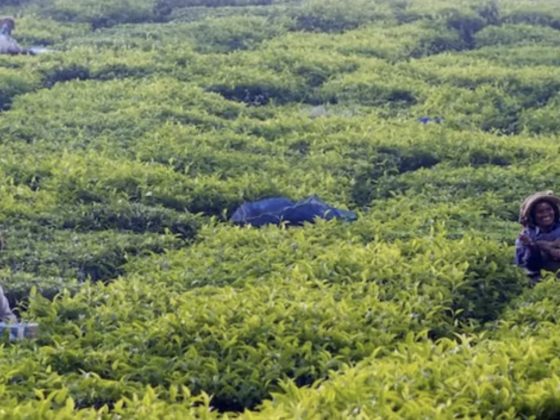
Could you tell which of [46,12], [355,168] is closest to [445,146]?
[355,168]

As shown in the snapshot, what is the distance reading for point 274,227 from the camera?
9914 millimetres

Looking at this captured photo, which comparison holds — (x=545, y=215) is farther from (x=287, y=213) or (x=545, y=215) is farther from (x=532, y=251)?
(x=287, y=213)

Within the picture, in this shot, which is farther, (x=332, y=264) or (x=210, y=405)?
→ (x=332, y=264)

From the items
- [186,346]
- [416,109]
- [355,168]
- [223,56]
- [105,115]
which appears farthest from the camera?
[223,56]

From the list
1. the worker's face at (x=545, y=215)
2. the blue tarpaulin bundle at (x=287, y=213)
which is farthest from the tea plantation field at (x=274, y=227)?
the worker's face at (x=545, y=215)

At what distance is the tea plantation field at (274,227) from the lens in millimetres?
6512

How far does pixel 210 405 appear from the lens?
6.62m

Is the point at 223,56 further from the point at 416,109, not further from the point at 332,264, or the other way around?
the point at 332,264

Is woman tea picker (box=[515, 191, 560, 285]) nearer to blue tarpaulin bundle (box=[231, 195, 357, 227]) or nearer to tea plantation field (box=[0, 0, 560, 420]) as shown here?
tea plantation field (box=[0, 0, 560, 420])

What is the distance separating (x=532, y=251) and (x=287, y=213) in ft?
8.62

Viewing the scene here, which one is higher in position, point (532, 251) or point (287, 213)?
point (532, 251)

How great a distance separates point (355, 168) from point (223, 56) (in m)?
6.32

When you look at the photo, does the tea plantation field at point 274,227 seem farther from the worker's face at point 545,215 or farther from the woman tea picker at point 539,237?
the worker's face at point 545,215

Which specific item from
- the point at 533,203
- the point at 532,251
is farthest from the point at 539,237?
the point at 533,203
